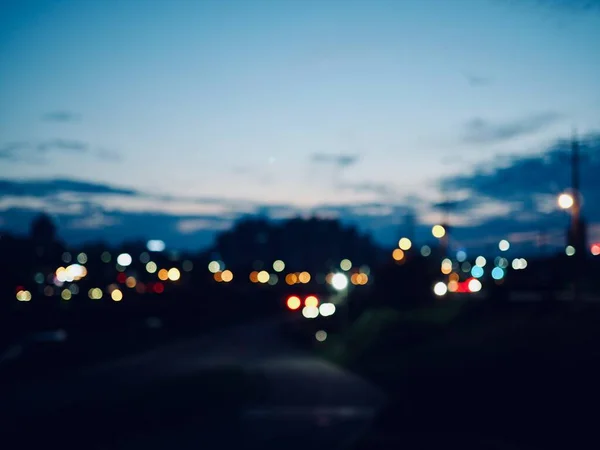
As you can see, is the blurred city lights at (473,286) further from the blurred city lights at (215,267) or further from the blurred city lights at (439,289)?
the blurred city lights at (215,267)

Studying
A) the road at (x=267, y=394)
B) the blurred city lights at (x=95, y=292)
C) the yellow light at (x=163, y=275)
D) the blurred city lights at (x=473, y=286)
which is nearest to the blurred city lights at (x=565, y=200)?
the road at (x=267, y=394)

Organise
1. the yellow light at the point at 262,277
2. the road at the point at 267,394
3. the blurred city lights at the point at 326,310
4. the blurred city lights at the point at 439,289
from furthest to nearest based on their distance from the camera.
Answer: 1. the yellow light at the point at 262,277
2. the blurred city lights at the point at 439,289
3. the blurred city lights at the point at 326,310
4. the road at the point at 267,394

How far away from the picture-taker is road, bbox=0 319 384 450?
1406cm

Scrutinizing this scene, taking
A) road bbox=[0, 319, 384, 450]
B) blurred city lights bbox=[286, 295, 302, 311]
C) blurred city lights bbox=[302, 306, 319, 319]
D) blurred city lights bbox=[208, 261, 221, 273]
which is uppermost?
blurred city lights bbox=[208, 261, 221, 273]

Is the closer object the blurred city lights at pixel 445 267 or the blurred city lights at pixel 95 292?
the blurred city lights at pixel 445 267

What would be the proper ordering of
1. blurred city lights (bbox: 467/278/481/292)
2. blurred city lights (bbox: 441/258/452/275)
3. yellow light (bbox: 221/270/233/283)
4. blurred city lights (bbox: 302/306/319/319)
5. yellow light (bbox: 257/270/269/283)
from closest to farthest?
blurred city lights (bbox: 302/306/319/319)
blurred city lights (bbox: 441/258/452/275)
blurred city lights (bbox: 467/278/481/292)
yellow light (bbox: 221/270/233/283)
yellow light (bbox: 257/270/269/283)

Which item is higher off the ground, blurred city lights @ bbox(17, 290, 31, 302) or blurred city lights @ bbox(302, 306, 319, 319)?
blurred city lights @ bbox(17, 290, 31, 302)

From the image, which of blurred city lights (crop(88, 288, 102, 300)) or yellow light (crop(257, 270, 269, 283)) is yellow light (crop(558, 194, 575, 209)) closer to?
blurred city lights (crop(88, 288, 102, 300))

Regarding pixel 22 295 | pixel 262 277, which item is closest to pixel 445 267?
pixel 22 295

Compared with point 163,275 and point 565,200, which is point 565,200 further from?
point 163,275

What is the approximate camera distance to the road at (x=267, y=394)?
14062mm

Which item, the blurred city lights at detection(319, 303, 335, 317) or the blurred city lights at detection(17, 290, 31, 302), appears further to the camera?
the blurred city lights at detection(319, 303, 335, 317)

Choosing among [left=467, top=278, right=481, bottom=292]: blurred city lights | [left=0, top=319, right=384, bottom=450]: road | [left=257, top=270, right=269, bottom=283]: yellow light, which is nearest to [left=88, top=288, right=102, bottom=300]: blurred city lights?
[left=257, top=270, right=269, bottom=283]: yellow light

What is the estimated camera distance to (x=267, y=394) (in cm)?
2086
